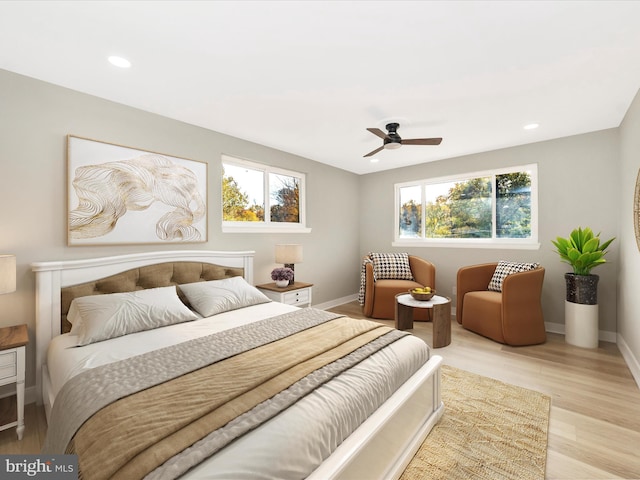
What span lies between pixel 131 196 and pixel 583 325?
482 centimetres

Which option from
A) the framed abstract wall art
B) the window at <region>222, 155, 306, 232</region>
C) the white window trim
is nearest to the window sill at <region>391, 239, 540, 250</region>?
the white window trim

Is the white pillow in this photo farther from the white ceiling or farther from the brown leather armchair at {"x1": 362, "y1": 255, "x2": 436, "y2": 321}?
the brown leather armchair at {"x1": 362, "y1": 255, "x2": 436, "y2": 321}

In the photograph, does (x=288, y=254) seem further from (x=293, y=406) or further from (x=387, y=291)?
(x=293, y=406)

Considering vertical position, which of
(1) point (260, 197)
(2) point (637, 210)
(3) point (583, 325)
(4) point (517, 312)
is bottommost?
(3) point (583, 325)

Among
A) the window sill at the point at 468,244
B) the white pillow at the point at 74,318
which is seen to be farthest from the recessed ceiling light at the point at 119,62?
the window sill at the point at 468,244

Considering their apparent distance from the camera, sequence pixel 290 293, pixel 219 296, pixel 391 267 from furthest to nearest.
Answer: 1. pixel 391 267
2. pixel 290 293
3. pixel 219 296

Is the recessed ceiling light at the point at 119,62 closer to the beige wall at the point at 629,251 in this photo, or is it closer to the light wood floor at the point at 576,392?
the light wood floor at the point at 576,392

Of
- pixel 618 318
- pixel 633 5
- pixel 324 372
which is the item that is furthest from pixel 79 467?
pixel 618 318

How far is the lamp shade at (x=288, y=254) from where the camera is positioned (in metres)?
3.75

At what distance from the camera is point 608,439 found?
1840 mm

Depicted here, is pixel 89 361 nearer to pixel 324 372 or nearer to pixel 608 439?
pixel 324 372

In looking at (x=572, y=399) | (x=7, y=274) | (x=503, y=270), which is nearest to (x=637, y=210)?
(x=503, y=270)

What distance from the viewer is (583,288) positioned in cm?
324

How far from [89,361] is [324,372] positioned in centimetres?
128
